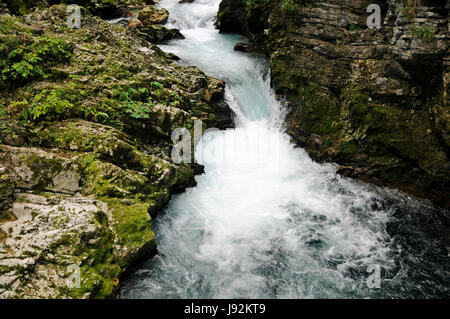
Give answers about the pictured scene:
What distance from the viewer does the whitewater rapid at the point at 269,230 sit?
566cm

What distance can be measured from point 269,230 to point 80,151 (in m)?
4.62

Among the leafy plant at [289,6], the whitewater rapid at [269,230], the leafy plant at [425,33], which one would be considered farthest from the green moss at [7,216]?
the leafy plant at [289,6]

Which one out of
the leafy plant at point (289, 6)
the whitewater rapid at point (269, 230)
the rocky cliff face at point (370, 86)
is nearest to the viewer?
the whitewater rapid at point (269, 230)

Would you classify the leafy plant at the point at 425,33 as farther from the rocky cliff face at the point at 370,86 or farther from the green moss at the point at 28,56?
the green moss at the point at 28,56

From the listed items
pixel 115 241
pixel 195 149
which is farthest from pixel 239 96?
pixel 115 241

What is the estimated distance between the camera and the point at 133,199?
5977mm

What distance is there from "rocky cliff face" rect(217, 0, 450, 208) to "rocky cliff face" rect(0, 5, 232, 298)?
3601mm

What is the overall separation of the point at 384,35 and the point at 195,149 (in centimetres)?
645

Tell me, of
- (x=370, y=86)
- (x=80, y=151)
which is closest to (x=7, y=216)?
(x=80, y=151)

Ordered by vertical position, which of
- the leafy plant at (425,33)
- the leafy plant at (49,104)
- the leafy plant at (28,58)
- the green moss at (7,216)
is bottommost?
the green moss at (7,216)

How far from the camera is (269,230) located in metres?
7.00

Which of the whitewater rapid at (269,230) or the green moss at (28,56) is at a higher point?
the green moss at (28,56)

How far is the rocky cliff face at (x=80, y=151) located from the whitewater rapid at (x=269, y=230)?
2.32 ft

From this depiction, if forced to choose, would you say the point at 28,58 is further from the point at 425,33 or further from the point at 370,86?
the point at 425,33
